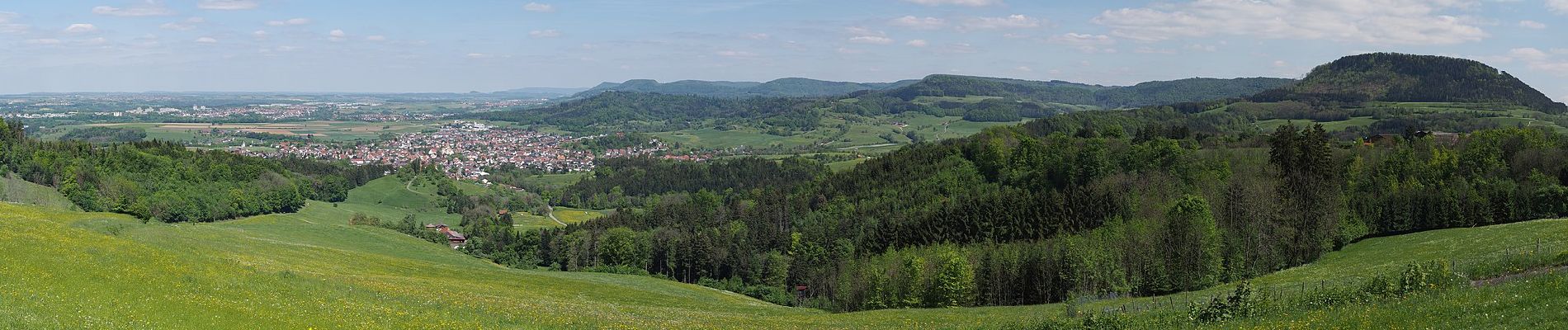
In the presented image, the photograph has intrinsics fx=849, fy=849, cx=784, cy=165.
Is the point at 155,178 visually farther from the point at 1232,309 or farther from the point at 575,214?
the point at 1232,309

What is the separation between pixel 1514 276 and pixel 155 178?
13006 cm

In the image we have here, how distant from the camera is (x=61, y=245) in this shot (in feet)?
92.3

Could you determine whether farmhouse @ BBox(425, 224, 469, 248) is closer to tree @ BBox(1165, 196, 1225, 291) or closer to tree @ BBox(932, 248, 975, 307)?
tree @ BBox(932, 248, 975, 307)

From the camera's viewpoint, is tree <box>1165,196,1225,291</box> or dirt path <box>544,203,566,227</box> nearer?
tree <box>1165,196,1225,291</box>

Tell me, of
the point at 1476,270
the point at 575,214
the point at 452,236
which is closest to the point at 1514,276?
the point at 1476,270

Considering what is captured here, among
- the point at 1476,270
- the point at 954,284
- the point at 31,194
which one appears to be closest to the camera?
the point at 1476,270

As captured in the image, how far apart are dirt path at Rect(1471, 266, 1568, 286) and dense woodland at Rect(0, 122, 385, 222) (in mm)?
92624

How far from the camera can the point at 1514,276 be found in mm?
24719

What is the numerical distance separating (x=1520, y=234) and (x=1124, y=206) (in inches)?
1250

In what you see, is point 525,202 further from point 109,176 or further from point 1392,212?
point 1392,212

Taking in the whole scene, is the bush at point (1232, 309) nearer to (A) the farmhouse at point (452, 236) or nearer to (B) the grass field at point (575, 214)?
(A) the farmhouse at point (452, 236)

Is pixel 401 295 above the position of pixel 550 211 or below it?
above

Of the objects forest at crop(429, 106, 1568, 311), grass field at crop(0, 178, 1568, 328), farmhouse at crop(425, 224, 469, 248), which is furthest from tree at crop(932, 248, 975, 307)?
farmhouse at crop(425, 224, 469, 248)

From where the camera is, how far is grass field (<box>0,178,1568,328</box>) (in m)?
19.5
